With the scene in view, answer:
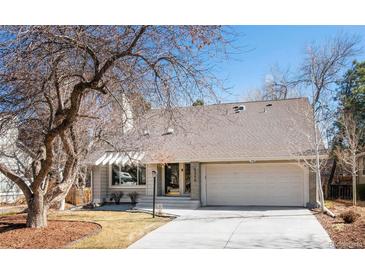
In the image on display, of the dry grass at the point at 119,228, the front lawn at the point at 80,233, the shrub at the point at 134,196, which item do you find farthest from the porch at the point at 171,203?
the front lawn at the point at 80,233

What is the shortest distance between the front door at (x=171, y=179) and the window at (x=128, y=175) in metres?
1.31

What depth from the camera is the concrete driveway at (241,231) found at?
9.98 m

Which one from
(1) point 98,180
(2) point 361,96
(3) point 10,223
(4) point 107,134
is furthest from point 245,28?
(2) point 361,96

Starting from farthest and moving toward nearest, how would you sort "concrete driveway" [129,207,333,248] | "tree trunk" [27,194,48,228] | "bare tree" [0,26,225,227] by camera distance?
"tree trunk" [27,194,48,228] → "concrete driveway" [129,207,333,248] → "bare tree" [0,26,225,227]

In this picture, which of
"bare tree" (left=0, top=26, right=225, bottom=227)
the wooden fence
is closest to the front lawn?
"bare tree" (left=0, top=26, right=225, bottom=227)

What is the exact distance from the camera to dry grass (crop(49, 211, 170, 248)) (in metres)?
10.2

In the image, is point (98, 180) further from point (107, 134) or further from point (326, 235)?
point (326, 235)

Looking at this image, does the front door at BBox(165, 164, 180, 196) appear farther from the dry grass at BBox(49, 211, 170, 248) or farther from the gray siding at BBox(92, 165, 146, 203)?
the dry grass at BBox(49, 211, 170, 248)

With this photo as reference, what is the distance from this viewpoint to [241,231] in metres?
11.7

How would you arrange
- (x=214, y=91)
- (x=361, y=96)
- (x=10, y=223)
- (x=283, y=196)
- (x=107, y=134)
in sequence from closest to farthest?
(x=214, y=91) < (x=10, y=223) < (x=107, y=134) < (x=283, y=196) < (x=361, y=96)

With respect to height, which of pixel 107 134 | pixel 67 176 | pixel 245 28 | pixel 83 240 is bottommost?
pixel 83 240

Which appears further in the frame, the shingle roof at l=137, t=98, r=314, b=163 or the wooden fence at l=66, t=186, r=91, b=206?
the wooden fence at l=66, t=186, r=91, b=206

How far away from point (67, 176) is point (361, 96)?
21466 millimetres

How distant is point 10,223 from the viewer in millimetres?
13141
